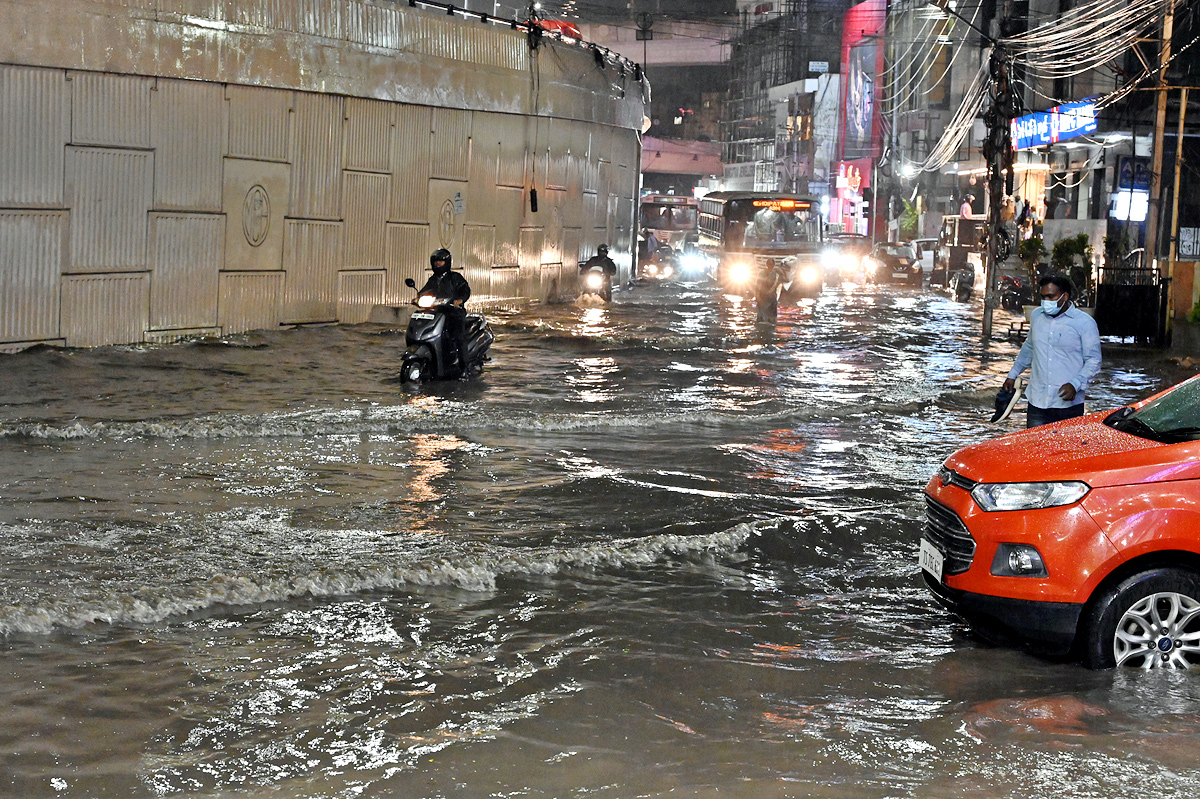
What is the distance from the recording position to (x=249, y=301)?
20281 millimetres

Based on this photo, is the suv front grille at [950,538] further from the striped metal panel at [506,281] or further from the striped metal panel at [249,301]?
the striped metal panel at [506,281]

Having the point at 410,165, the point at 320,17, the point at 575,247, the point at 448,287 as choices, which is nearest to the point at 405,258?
the point at 410,165

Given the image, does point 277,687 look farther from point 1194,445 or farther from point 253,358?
point 253,358

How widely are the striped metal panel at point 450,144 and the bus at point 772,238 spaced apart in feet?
34.3

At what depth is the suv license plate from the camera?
6.42m

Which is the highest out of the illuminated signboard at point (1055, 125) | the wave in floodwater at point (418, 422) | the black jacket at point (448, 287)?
the illuminated signboard at point (1055, 125)

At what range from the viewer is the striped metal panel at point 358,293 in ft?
73.5

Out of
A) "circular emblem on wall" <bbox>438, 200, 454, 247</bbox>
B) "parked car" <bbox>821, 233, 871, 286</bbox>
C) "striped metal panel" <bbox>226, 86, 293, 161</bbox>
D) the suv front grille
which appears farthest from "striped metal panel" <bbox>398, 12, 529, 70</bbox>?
the suv front grille

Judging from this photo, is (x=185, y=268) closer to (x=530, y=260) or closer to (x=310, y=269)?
(x=310, y=269)

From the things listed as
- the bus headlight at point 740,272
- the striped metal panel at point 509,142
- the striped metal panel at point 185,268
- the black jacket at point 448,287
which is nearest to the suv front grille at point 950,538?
the black jacket at point 448,287

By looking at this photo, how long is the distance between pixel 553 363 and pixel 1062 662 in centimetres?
1292

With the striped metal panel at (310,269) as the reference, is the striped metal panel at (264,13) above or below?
above

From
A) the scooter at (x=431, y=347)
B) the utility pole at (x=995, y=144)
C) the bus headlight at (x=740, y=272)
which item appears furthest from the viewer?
the bus headlight at (x=740, y=272)

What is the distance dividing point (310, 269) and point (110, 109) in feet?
15.6
